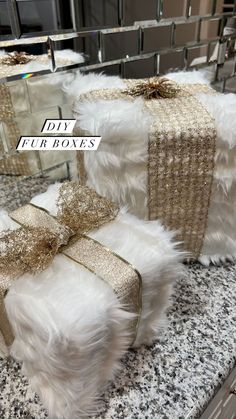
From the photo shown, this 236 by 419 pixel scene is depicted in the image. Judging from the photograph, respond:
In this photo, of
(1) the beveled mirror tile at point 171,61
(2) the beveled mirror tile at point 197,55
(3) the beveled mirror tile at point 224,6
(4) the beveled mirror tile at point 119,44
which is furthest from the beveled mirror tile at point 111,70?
(3) the beveled mirror tile at point 224,6

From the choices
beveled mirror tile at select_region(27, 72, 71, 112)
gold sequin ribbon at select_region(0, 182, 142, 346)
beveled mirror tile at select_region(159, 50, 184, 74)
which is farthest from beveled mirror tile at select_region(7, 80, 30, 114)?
beveled mirror tile at select_region(159, 50, 184, 74)

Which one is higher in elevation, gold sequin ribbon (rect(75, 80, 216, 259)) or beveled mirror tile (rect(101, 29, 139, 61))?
beveled mirror tile (rect(101, 29, 139, 61))

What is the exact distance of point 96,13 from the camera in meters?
0.59

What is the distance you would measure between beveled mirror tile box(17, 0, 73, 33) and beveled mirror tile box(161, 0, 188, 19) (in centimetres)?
23

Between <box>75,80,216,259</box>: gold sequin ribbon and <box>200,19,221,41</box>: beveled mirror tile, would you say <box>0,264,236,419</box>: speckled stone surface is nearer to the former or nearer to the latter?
<box>75,80,216,259</box>: gold sequin ribbon

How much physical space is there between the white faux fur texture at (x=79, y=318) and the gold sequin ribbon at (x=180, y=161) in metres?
0.10

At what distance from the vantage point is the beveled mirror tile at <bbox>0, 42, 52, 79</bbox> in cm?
52

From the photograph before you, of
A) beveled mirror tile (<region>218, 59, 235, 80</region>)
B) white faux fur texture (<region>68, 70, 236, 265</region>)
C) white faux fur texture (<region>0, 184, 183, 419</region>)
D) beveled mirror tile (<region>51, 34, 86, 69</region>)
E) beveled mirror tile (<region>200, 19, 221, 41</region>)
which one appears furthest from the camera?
beveled mirror tile (<region>218, 59, 235, 80</region>)

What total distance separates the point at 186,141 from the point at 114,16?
0.30 m

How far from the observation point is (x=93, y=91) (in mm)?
560

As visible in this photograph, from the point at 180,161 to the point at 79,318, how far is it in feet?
0.86

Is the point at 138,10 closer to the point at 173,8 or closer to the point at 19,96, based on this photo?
the point at 173,8

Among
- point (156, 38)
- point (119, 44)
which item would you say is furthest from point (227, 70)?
point (119, 44)

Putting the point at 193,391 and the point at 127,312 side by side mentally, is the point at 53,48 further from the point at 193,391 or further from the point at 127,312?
the point at 193,391
